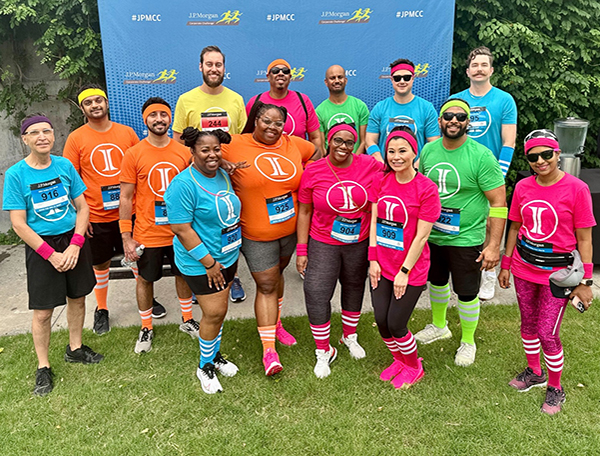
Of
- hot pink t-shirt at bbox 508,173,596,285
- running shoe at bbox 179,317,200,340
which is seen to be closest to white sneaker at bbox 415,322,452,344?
hot pink t-shirt at bbox 508,173,596,285

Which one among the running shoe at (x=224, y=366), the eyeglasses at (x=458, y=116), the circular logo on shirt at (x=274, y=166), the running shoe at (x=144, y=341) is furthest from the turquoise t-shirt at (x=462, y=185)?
the running shoe at (x=144, y=341)

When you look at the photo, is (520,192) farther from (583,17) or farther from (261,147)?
(583,17)

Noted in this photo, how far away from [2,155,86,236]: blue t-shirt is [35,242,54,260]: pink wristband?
0.12m

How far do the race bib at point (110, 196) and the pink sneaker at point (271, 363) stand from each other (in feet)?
6.14

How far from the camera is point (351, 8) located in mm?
5816

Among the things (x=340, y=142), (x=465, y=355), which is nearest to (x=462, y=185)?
(x=340, y=142)

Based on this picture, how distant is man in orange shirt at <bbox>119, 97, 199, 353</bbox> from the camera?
3686mm

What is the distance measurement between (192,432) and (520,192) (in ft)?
8.61

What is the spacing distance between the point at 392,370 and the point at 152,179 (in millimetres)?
2347

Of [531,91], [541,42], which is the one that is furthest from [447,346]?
[541,42]

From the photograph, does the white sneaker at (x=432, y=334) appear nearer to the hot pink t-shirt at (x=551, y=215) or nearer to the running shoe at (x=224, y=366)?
the hot pink t-shirt at (x=551, y=215)

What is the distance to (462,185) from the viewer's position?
3.33 metres

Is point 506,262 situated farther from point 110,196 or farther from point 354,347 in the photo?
point 110,196

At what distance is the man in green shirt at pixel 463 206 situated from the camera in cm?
328
